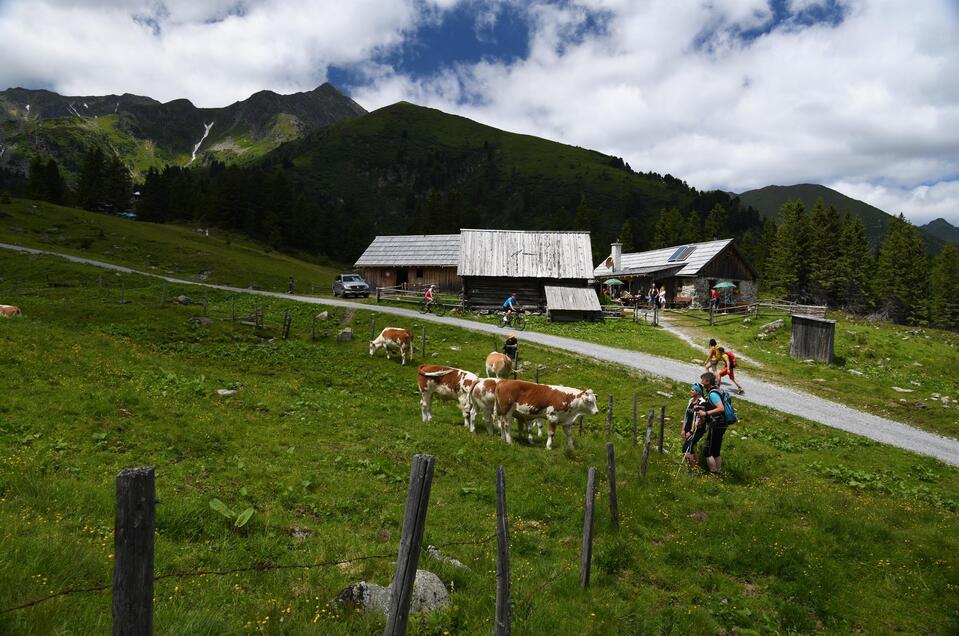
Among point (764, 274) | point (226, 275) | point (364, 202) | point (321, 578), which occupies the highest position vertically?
point (364, 202)

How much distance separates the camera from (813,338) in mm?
28750

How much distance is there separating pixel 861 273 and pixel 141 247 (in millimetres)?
94467

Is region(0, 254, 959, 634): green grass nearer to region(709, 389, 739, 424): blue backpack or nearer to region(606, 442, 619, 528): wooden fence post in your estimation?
region(606, 442, 619, 528): wooden fence post

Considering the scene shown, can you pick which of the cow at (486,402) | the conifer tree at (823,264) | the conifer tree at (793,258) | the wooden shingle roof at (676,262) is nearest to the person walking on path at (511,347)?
the cow at (486,402)

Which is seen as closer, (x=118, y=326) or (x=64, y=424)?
(x=64, y=424)

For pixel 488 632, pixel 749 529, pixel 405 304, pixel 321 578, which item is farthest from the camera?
pixel 405 304

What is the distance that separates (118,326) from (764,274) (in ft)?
278

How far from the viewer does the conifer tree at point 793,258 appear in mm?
68312

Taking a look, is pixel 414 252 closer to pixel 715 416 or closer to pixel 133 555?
pixel 715 416

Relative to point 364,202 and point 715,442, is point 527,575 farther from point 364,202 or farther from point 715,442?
point 364,202

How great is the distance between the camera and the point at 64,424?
10.4m

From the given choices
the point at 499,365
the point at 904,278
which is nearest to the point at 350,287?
the point at 499,365

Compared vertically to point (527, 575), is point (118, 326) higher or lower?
higher

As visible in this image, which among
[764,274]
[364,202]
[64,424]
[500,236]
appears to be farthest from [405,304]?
[364,202]
